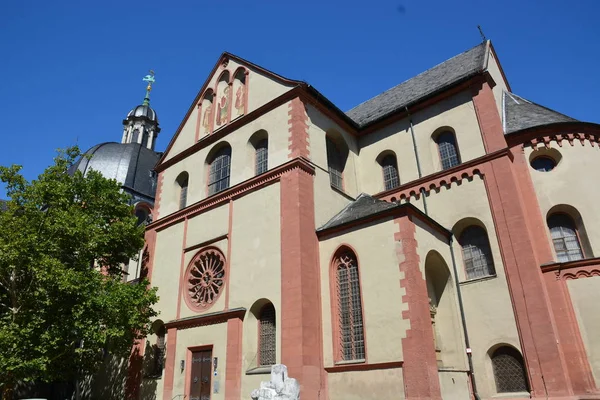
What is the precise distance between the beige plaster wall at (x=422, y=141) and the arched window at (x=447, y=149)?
22cm

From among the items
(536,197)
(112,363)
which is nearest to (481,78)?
(536,197)

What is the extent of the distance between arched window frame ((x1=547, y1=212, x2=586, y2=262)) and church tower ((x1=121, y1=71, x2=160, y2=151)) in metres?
46.2

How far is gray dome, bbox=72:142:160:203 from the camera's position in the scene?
38875mm

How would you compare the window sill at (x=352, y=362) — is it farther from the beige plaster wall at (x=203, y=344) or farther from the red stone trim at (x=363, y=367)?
the beige plaster wall at (x=203, y=344)

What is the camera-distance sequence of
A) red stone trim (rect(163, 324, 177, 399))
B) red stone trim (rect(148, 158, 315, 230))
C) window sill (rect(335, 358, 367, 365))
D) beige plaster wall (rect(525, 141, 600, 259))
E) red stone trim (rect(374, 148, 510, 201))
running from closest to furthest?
1. window sill (rect(335, 358, 367, 365))
2. beige plaster wall (rect(525, 141, 600, 259))
3. red stone trim (rect(374, 148, 510, 201))
4. red stone trim (rect(148, 158, 315, 230))
5. red stone trim (rect(163, 324, 177, 399))

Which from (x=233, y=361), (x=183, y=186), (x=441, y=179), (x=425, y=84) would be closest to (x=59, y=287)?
(x=233, y=361)

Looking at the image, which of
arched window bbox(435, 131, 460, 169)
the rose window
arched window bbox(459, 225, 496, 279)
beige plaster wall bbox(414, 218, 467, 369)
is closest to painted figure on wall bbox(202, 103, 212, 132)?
the rose window

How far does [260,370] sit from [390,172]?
9.64m

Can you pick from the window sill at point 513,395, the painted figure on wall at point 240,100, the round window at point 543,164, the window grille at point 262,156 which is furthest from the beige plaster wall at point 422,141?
the window sill at point 513,395

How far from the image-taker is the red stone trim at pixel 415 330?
11594 mm

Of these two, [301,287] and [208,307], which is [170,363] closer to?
[208,307]

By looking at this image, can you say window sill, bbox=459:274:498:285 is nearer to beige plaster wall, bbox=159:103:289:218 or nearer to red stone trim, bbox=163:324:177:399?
beige plaster wall, bbox=159:103:289:218

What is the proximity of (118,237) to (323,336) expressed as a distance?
939 cm

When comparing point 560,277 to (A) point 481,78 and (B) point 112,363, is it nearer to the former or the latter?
(A) point 481,78
